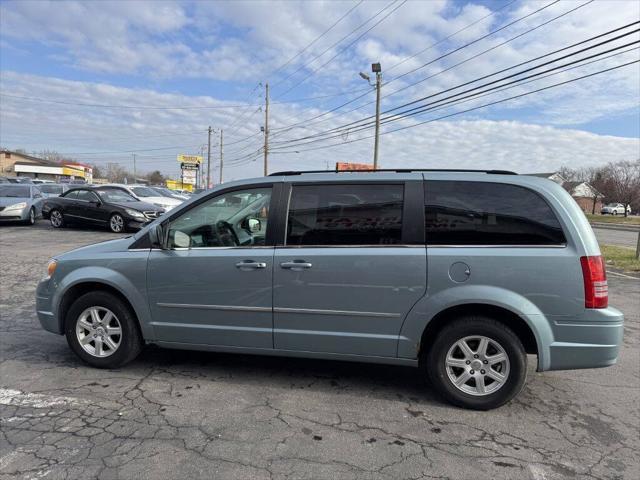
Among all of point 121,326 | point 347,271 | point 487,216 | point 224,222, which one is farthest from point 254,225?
point 487,216

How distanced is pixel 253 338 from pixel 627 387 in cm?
336

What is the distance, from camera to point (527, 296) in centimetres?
332

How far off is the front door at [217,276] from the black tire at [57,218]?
1457 cm

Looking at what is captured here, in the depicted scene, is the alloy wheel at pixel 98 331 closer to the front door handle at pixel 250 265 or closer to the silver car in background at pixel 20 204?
the front door handle at pixel 250 265

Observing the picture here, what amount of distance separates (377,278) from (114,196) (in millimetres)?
14922

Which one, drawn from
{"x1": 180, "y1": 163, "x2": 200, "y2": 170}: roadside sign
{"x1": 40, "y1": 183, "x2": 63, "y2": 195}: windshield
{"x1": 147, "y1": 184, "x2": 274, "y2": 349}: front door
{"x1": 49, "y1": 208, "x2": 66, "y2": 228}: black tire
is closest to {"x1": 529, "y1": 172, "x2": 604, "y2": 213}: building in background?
{"x1": 180, "y1": 163, "x2": 200, "y2": 170}: roadside sign

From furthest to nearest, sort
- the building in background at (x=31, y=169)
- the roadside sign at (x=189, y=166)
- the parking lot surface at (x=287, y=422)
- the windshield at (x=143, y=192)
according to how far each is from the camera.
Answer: the building in background at (x=31, y=169) → the roadside sign at (x=189, y=166) → the windshield at (x=143, y=192) → the parking lot surface at (x=287, y=422)

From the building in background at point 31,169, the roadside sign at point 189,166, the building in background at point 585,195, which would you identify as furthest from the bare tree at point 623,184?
the building in background at point 31,169

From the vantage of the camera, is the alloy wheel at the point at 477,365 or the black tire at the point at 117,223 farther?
the black tire at the point at 117,223

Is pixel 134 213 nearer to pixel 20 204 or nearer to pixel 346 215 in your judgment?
pixel 20 204

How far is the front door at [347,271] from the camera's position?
350 centimetres

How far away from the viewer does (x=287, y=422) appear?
3.29 meters

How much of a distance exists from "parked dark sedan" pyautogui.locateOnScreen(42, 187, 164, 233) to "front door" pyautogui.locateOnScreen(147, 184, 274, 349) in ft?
37.0

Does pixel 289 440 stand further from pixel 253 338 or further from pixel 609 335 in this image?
pixel 609 335
